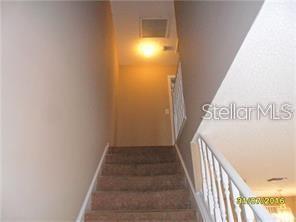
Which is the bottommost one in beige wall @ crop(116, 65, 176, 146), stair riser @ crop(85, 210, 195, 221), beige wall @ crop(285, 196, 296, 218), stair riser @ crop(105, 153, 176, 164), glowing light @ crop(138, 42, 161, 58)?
beige wall @ crop(285, 196, 296, 218)

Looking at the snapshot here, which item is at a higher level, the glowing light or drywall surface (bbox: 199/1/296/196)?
the glowing light

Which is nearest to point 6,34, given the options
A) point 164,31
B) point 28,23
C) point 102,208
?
point 28,23

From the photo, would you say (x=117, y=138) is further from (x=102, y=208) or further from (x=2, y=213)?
(x=2, y=213)

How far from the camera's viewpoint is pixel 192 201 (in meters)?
2.72

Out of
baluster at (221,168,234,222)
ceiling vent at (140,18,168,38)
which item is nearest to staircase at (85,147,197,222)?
baluster at (221,168,234,222)

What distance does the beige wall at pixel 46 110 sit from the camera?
4.28 ft

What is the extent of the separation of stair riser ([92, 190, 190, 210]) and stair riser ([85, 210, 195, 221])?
21cm

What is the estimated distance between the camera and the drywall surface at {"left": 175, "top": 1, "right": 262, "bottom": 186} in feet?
5.02

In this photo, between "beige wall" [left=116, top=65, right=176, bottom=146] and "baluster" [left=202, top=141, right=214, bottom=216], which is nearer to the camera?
"baluster" [left=202, top=141, right=214, bottom=216]

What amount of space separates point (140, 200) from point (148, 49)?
3.58 meters

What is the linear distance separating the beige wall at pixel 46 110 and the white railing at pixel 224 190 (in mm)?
1032

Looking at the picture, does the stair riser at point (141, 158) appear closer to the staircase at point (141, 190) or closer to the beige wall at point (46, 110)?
the staircase at point (141, 190)

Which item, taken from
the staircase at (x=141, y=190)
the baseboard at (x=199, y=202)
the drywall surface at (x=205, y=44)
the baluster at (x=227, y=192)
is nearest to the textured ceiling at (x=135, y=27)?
the drywall surface at (x=205, y=44)

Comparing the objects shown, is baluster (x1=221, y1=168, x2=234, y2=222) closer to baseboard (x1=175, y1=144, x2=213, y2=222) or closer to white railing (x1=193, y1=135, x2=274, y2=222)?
white railing (x1=193, y1=135, x2=274, y2=222)
